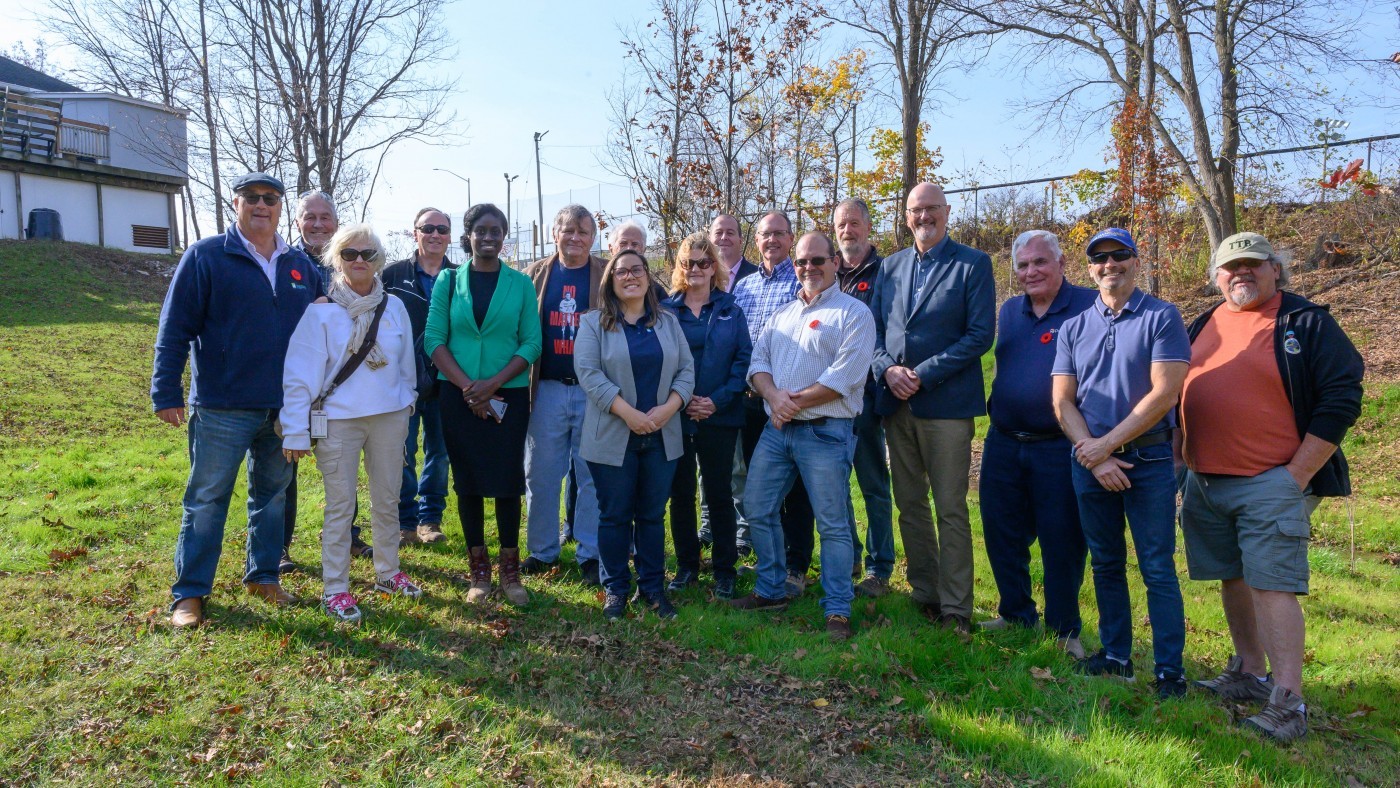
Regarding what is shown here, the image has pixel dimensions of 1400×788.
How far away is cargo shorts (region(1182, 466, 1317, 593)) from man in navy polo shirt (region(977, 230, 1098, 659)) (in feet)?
2.00

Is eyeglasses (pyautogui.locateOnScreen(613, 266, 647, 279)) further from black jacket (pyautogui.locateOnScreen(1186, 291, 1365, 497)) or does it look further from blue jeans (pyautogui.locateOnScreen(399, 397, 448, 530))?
black jacket (pyautogui.locateOnScreen(1186, 291, 1365, 497))

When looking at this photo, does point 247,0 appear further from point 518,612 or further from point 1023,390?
point 1023,390

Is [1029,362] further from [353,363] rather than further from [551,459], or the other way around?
[353,363]

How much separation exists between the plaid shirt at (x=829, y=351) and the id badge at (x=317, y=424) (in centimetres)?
251

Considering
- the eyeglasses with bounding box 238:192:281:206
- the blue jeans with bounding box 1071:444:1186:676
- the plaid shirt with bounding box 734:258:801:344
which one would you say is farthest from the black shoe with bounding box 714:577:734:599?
the eyeglasses with bounding box 238:192:281:206

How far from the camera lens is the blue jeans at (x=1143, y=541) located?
4352 millimetres

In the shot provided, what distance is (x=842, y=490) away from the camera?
5.06 meters

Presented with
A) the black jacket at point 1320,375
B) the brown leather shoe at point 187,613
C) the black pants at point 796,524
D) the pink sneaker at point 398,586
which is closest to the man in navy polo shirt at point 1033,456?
the black jacket at point 1320,375

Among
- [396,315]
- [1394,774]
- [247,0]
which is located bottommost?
[1394,774]

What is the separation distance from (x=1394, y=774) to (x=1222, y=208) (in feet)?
44.3

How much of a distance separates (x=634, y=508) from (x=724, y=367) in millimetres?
1024

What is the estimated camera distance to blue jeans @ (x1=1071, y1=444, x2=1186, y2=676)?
14.3 feet

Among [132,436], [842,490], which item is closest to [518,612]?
[842,490]

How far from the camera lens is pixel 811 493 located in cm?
507
